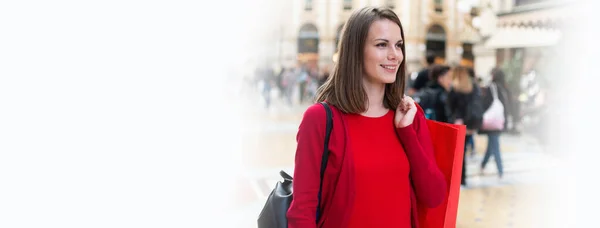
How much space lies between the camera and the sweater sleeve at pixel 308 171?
1.37 meters

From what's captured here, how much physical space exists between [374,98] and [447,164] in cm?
27

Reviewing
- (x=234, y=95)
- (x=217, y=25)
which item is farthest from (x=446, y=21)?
(x=217, y=25)

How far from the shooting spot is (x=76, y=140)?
250 inches

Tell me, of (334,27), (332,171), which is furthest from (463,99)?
(334,27)

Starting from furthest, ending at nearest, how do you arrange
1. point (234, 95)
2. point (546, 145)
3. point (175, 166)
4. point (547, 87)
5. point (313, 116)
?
point (234, 95), point (547, 87), point (546, 145), point (175, 166), point (313, 116)

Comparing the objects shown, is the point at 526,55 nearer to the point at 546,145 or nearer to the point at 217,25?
the point at 546,145

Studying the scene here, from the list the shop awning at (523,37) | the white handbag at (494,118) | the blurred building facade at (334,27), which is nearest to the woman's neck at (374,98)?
the white handbag at (494,118)

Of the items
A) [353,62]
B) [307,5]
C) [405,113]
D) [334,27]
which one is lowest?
[405,113]

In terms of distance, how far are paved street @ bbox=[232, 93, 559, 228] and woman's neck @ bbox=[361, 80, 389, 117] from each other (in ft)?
9.90

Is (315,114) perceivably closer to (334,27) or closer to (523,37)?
(523,37)

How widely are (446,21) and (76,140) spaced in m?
21.5

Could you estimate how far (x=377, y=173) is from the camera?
1.40 m

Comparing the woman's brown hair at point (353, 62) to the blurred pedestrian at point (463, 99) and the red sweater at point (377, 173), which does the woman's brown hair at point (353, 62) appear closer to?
the red sweater at point (377, 173)

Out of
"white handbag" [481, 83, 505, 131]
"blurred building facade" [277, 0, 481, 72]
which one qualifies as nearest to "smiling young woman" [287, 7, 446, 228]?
"white handbag" [481, 83, 505, 131]
